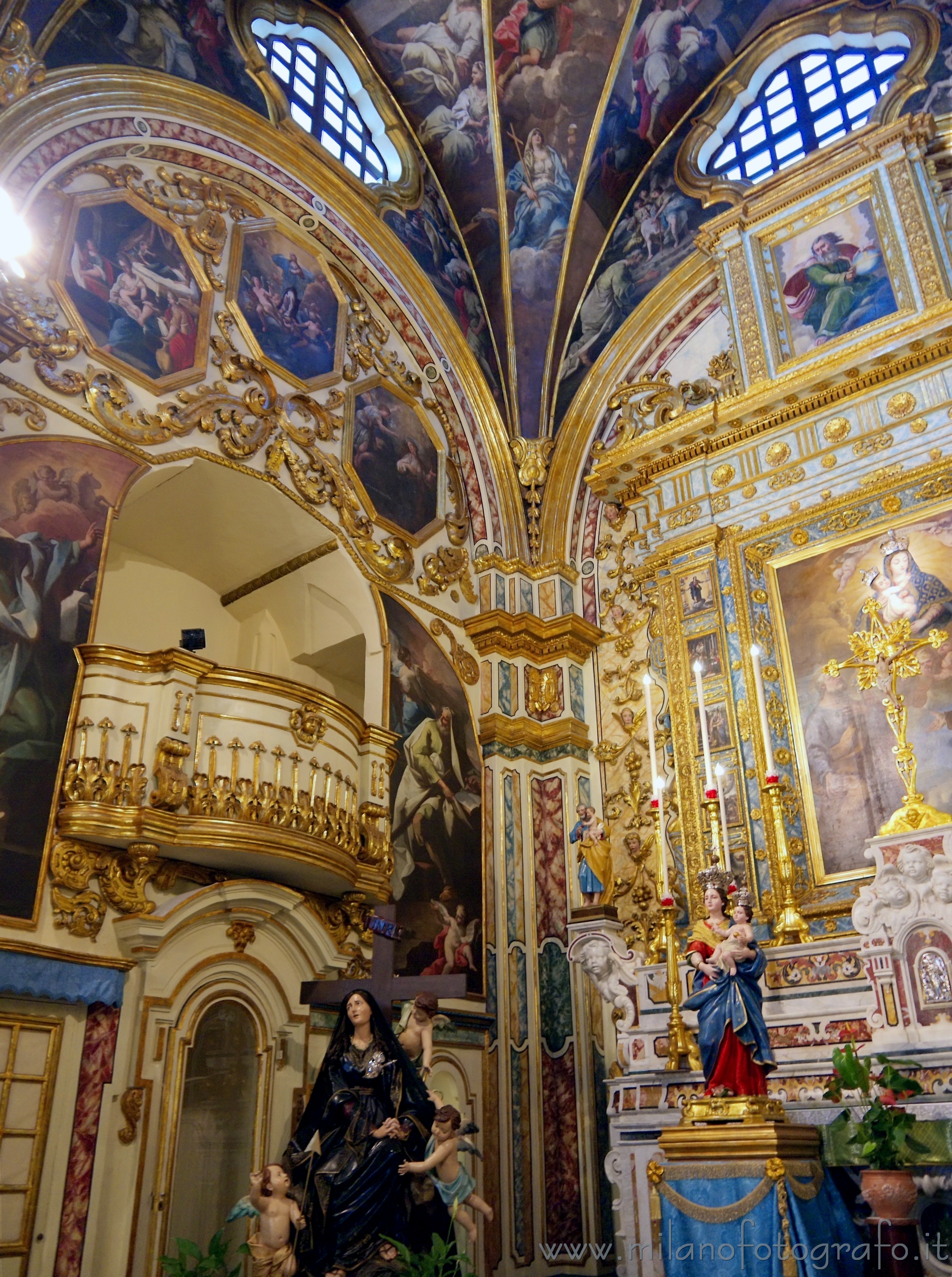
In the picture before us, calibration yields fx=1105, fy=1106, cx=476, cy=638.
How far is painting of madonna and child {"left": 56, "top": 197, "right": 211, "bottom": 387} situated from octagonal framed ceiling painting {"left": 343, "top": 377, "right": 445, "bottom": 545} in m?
2.10

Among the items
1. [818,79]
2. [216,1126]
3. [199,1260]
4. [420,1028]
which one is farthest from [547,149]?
[199,1260]

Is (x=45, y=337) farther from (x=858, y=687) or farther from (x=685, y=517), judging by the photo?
(x=858, y=687)

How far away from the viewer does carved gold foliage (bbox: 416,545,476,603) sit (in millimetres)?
12844

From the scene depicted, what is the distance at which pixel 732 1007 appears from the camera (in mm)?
7055

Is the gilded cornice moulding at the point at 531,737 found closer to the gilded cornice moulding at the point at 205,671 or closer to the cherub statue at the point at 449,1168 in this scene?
the gilded cornice moulding at the point at 205,671

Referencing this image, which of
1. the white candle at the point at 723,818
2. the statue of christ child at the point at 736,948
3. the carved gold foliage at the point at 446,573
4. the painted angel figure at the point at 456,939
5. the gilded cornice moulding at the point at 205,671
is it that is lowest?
the statue of christ child at the point at 736,948

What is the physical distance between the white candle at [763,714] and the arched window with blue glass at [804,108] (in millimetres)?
6613

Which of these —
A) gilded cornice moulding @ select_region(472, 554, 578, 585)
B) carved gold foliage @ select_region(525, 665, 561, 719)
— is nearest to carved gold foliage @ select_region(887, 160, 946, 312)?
gilded cornice moulding @ select_region(472, 554, 578, 585)

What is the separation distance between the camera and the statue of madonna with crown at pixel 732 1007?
6883 mm

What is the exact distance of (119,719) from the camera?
891cm

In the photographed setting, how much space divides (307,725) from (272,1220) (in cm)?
414

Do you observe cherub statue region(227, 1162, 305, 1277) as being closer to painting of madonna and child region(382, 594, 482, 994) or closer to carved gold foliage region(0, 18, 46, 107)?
painting of madonna and child region(382, 594, 482, 994)

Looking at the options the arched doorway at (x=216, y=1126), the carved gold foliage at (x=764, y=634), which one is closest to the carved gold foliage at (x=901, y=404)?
the carved gold foliage at (x=764, y=634)

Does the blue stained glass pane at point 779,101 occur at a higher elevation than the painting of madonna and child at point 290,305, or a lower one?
higher
